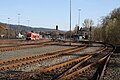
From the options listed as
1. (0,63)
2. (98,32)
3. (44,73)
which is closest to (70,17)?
(0,63)

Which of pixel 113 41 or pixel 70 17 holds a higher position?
pixel 70 17

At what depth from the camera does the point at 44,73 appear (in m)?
12.2

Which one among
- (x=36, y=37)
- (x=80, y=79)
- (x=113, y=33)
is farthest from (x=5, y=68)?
(x=36, y=37)

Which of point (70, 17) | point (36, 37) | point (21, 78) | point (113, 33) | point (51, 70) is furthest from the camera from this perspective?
point (36, 37)

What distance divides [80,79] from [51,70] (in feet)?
9.12

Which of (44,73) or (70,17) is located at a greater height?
(70,17)

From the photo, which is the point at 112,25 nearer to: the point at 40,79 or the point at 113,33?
the point at 113,33

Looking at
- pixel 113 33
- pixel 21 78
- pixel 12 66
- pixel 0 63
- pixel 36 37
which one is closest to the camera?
pixel 21 78

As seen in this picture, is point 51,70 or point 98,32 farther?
point 98,32

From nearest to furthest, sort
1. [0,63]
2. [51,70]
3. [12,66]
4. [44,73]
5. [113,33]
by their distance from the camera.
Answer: [44,73], [51,70], [12,66], [0,63], [113,33]

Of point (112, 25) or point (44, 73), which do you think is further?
point (112, 25)

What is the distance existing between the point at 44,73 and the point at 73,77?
1.62 metres

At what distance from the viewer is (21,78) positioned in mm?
10586

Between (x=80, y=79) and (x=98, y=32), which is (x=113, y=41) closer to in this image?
(x=98, y=32)
